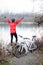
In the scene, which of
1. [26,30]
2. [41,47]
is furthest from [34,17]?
[41,47]

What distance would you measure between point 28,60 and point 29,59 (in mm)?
15

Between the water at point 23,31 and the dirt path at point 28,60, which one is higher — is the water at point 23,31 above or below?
above

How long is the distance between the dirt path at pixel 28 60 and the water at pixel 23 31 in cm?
20

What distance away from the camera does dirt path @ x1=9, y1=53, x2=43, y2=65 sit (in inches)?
69.1

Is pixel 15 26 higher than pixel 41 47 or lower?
higher

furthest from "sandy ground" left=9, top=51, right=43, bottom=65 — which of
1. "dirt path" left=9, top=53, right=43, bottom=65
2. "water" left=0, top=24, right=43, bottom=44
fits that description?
"water" left=0, top=24, right=43, bottom=44

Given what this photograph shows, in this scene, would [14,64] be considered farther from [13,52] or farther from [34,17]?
[34,17]

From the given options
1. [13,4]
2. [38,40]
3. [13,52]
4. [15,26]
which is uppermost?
[13,4]

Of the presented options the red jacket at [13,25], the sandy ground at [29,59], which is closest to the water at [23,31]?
the red jacket at [13,25]

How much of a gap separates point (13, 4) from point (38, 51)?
21.5 inches

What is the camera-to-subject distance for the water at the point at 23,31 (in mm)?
1758

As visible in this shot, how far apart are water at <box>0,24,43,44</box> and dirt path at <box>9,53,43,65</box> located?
20cm

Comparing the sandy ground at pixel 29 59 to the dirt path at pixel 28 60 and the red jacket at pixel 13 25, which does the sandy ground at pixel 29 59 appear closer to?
the dirt path at pixel 28 60

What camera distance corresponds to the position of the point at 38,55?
1768 mm
